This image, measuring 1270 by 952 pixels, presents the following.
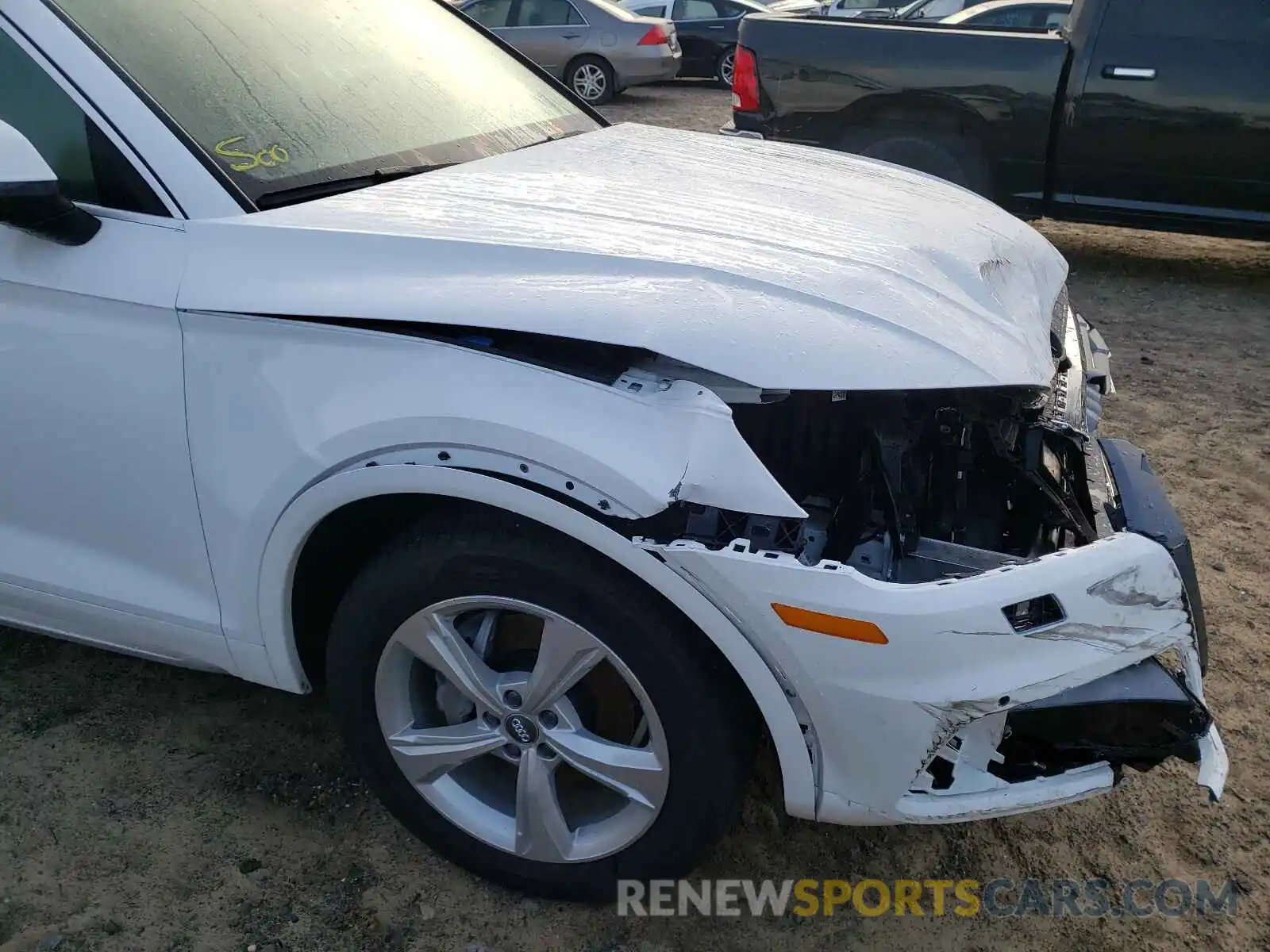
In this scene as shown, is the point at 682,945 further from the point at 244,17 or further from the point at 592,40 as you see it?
the point at 592,40

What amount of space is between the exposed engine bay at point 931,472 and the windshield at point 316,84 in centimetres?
109

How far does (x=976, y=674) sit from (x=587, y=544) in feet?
2.15

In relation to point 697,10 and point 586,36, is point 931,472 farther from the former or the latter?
point 697,10

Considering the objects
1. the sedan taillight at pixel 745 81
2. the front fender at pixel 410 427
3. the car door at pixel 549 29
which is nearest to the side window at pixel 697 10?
the car door at pixel 549 29

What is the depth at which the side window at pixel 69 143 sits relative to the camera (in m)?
1.86

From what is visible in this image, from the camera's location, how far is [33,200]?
1723 millimetres

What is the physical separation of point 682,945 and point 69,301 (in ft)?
5.68

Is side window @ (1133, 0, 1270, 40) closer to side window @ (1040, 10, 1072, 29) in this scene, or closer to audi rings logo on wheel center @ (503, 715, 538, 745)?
side window @ (1040, 10, 1072, 29)

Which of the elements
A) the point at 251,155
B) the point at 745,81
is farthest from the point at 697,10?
the point at 251,155

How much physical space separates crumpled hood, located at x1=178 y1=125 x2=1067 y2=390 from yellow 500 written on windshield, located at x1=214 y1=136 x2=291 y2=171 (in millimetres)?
155

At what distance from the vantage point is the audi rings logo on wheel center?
1.86 m

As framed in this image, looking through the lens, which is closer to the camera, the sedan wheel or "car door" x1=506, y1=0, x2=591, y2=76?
"car door" x1=506, y1=0, x2=591, y2=76

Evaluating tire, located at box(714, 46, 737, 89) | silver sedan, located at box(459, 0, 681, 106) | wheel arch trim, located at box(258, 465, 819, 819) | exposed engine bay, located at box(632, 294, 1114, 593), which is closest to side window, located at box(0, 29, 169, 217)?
wheel arch trim, located at box(258, 465, 819, 819)

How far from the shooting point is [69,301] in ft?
6.08
